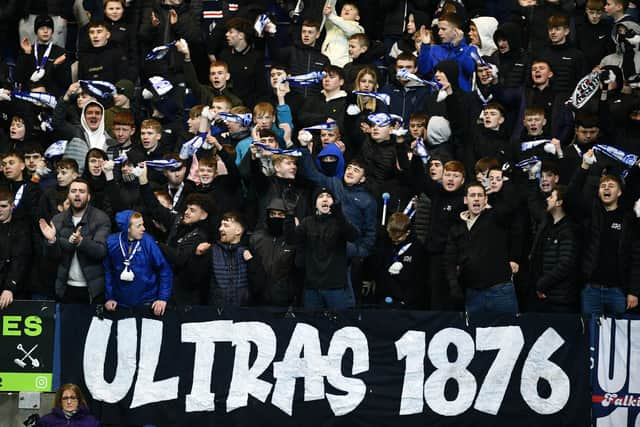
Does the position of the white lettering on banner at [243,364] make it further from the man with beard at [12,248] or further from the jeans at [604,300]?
the jeans at [604,300]

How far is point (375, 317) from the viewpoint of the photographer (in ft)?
46.4

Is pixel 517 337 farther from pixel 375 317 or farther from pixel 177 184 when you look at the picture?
pixel 177 184

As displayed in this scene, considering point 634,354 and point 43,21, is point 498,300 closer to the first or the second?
point 634,354

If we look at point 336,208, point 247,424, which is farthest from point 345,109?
point 247,424

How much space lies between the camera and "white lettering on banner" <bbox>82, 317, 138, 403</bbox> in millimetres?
→ 14141

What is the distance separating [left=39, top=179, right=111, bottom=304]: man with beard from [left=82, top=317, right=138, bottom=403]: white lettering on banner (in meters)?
0.39

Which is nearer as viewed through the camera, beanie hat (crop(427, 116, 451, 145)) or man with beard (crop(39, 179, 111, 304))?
man with beard (crop(39, 179, 111, 304))

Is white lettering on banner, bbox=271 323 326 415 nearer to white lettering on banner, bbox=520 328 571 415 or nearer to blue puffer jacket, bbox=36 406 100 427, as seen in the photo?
blue puffer jacket, bbox=36 406 100 427

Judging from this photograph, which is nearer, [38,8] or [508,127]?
[508,127]

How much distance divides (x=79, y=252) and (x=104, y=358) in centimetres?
101

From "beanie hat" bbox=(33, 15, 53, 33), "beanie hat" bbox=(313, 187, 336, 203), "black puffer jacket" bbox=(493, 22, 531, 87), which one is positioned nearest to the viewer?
"beanie hat" bbox=(313, 187, 336, 203)

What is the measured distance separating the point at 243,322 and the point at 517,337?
2.50m

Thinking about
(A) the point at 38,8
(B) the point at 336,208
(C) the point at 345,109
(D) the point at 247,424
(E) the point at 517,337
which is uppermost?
(A) the point at 38,8

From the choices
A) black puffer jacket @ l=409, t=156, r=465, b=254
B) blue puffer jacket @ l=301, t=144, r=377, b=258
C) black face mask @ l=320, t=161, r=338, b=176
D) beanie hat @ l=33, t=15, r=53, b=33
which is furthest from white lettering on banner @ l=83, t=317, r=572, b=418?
beanie hat @ l=33, t=15, r=53, b=33
